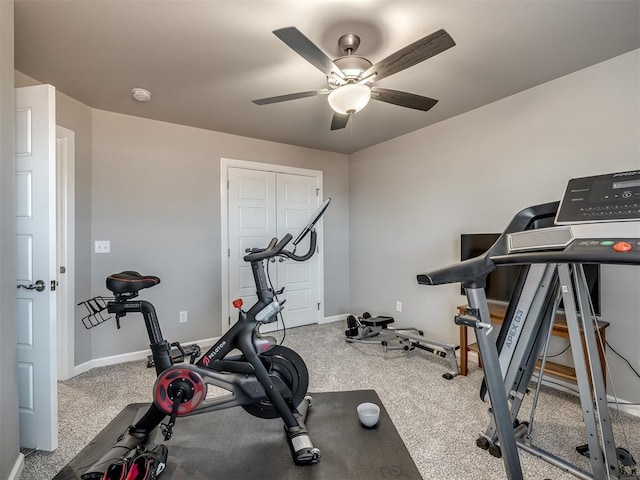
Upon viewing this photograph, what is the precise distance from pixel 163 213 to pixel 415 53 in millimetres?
2951

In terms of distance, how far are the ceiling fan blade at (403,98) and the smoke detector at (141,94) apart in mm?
2006

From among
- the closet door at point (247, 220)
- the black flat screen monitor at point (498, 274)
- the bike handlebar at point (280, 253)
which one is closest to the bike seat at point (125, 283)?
the bike handlebar at point (280, 253)

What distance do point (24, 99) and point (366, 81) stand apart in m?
2.07

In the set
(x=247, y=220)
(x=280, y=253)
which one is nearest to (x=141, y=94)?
(x=247, y=220)

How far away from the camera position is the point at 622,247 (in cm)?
89

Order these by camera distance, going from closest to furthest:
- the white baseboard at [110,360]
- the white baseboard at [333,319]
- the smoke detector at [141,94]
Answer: the smoke detector at [141,94]
the white baseboard at [110,360]
the white baseboard at [333,319]

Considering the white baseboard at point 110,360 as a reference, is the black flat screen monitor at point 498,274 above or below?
above

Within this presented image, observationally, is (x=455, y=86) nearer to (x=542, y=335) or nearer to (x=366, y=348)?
(x=542, y=335)

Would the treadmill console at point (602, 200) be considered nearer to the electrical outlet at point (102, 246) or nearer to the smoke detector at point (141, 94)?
the smoke detector at point (141, 94)

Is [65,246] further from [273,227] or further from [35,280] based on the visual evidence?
[273,227]

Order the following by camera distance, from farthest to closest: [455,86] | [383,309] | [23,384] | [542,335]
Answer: [383,309]
[455,86]
[23,384]
[542,335]

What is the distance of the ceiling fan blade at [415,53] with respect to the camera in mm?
1468

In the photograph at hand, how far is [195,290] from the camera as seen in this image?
3.59 metres

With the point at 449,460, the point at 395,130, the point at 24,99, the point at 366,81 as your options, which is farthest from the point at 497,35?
the point at 24,99
